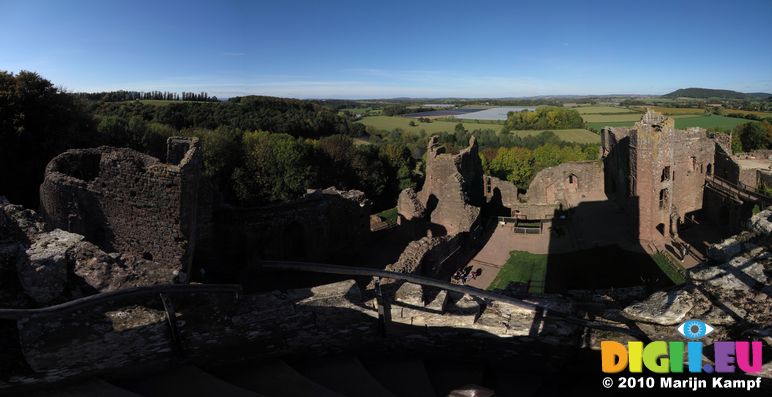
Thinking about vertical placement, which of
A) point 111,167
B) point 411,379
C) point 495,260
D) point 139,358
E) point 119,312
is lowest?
point 495,260

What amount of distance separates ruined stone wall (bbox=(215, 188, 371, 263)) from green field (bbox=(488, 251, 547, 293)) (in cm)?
595

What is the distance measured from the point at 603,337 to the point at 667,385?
2.22 ft

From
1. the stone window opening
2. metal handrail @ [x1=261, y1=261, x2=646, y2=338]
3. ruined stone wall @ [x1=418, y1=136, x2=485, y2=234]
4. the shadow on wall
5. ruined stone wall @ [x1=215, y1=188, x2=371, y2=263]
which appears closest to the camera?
metal handrail @ [x1=261, y1=261, x2=646, y2=338]

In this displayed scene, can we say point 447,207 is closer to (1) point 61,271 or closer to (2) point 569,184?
(2) point 569,184

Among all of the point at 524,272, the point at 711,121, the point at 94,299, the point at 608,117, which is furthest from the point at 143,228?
the point at 608,117

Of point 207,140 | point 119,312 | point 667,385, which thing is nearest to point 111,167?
point 119,312

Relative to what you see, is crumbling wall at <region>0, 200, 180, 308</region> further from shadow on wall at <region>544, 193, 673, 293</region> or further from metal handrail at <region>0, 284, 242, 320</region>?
shadow on wall at <region>544, 193, 673, 293</region>

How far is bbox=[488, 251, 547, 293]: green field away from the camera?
1778 centimetres

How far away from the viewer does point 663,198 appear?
22500mm

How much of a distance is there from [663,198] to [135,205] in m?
23.1

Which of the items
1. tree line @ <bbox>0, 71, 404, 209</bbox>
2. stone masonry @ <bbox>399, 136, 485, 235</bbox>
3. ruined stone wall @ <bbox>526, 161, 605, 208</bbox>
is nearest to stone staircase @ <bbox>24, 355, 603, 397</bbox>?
stone masonry @ <bbox>399, 136, 485, 235</bbox>

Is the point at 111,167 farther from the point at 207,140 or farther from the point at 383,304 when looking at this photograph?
the point at 207,140

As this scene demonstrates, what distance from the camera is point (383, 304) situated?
5.12m

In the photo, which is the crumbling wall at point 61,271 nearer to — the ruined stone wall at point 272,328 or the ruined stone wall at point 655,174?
the ruined stone wall at point 272,328
